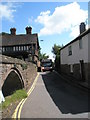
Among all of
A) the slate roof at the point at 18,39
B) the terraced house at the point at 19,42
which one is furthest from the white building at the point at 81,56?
the slate roof at the point at 18,39

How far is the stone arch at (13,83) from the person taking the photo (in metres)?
15.6

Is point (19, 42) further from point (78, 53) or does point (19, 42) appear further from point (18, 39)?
point (78, 53)

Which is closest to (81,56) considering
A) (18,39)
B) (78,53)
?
(78,53)

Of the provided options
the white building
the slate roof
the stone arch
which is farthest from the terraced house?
the stone arch

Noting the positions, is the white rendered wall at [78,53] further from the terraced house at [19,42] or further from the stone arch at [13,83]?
the terraced house at [19,42]

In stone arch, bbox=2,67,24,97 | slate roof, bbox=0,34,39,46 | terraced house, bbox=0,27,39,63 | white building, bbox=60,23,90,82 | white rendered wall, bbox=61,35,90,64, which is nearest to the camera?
stone arch, bbox=2,67,24,97

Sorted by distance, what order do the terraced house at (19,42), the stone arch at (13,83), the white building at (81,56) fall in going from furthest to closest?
the terraced house at (19,42)
the white building at (81,56)
the stone arch at (13,83)

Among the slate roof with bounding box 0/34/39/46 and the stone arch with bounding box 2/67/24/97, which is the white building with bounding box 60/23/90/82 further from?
the slate roof with bounding box 0/34/39/46

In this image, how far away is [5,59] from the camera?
440 inches

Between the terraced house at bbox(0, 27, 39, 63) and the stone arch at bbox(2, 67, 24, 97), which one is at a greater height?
the terraced house at bbox(0, 27, 39, 63)

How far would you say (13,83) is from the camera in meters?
17.4

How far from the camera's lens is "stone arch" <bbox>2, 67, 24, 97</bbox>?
614 inches

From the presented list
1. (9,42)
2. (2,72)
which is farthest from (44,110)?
(9,42)

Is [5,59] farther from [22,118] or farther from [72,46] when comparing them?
[72,46]
